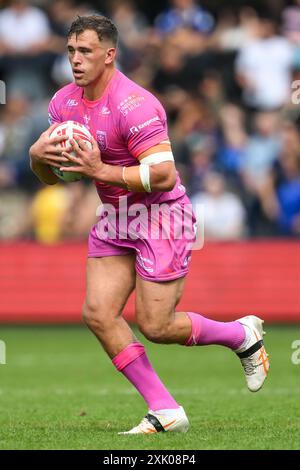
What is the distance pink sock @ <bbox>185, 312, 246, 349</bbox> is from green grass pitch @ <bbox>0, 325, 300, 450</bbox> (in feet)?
1.72

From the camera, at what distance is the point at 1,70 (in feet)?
55.8

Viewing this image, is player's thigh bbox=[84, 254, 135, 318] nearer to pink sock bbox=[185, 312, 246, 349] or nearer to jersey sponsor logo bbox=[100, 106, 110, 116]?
pink sock bbox=[185, 312, 246, 349]

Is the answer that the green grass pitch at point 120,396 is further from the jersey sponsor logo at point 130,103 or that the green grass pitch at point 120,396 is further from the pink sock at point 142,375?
the jersey sponsor logo at point 130,103

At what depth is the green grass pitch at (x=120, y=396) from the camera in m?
6.46

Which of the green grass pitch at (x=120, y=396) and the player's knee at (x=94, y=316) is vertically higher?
the player's knee at (x=94, y=316)

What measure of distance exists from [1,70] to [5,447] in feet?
37.8

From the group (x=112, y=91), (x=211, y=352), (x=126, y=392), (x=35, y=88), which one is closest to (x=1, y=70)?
(x=35, y=88)

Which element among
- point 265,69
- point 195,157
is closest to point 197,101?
point 265,69

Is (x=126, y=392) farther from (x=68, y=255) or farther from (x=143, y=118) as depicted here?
(x=68, y=255)

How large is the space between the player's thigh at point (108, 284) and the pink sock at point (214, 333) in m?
0.43

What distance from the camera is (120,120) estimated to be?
666cm

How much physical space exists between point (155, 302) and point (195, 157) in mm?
8346

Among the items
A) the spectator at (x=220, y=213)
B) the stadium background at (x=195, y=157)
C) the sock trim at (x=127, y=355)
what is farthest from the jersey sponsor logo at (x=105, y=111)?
the spectator at (x=220, y=213)

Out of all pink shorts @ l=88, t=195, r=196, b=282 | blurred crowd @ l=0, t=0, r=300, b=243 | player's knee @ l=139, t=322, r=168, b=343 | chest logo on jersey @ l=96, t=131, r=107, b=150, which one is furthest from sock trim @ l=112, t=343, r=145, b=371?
blurred crowd @ l=0, t=0, r=300, b=243
